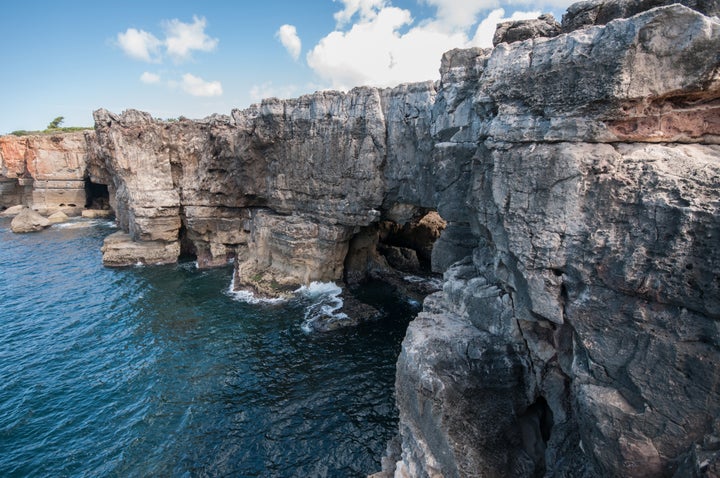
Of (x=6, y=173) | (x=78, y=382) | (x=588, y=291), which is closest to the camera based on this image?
(x=588, y=291)

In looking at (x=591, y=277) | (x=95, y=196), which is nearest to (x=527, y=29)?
(x=591, y=277)

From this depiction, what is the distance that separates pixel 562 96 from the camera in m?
9.55

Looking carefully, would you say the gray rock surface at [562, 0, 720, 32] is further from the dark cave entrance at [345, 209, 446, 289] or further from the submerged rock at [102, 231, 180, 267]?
the submerged rock at [102, 231, 180, 267]

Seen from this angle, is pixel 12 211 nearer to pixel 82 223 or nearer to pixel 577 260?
pixel 82 223

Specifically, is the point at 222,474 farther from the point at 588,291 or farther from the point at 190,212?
the point at 190,212

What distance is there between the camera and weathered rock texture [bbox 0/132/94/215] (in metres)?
57.7

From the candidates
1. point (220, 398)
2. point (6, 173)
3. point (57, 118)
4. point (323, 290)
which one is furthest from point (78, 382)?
point (57, 118)

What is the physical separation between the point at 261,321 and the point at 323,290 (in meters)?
6.14

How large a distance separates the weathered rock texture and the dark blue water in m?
33.1

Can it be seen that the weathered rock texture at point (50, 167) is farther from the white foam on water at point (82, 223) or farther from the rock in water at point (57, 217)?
the white foam on water at point (82, 223)

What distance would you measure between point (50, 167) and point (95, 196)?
8.13m

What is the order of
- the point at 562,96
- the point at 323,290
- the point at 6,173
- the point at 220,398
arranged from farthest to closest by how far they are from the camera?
the point at 6,173 < the point at 323,290 < the point at 220,398 < the point at 562,96

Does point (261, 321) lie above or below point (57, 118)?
below

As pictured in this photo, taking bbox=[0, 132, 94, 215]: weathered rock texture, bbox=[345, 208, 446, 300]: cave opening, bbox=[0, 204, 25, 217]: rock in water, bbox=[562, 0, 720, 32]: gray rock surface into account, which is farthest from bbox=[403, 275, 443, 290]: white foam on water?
bbox=[0, 204, 25, 217]: rock in water
